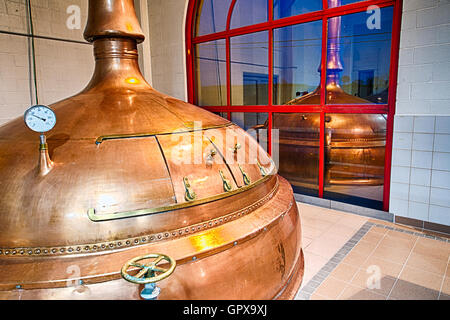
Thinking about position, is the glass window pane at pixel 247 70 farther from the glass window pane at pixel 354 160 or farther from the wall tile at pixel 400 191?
the wall tile at pixel 400 191

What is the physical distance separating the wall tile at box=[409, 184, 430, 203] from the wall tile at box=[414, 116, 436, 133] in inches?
25.8

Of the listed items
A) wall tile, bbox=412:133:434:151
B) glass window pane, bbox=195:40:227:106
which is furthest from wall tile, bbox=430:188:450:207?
glass window pane, bbox=195:40:227:106

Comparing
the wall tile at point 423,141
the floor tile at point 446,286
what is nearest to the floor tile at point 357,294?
the floor tile at point 446,286

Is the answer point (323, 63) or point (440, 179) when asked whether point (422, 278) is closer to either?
point (440, 179)

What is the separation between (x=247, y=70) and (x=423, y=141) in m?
4.00

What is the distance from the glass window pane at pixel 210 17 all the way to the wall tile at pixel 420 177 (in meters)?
3.84

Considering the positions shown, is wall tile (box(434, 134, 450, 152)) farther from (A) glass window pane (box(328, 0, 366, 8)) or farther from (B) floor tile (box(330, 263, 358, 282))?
(A) glass window pane (box(328, 0, 366, 8))

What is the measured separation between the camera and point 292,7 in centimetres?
453

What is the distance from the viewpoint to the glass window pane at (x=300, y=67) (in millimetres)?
4586

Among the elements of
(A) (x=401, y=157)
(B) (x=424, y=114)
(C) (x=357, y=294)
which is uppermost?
(B) (x=424, y=114)

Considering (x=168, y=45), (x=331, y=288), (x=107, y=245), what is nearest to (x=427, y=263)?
(x=331, y=288)

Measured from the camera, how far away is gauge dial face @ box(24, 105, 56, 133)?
1374 mm

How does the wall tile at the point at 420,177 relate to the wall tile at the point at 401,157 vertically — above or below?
below

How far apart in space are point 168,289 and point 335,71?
443cm
